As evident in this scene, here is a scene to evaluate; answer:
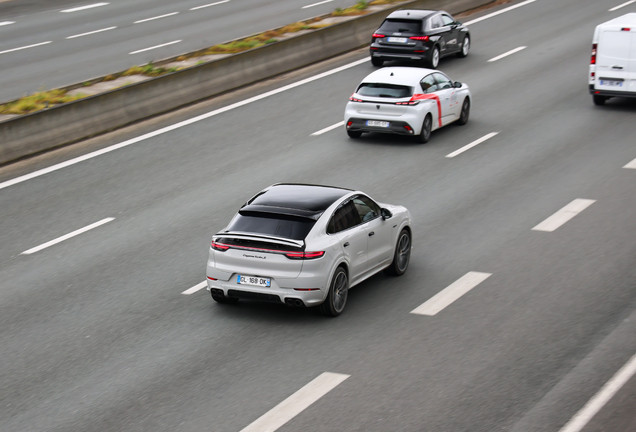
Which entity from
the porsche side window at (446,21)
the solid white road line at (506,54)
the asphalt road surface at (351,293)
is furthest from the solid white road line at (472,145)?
the porsche side window at (446,21)

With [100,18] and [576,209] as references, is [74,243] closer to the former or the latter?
[576,209]

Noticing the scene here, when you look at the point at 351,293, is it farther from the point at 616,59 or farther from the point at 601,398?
the point at 616,59

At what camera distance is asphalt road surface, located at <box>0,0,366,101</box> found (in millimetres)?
27562

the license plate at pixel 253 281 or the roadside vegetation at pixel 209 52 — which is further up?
the roadside vegetation at pixel 209 52

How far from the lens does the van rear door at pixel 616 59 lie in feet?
74.5

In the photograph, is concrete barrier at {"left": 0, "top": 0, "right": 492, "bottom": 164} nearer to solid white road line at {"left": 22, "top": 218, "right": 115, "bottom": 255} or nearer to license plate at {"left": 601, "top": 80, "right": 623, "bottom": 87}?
solid white road line at {"left": 22, "top": 218, "right": 115, "bottom": 255}

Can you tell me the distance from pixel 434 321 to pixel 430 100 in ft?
33.6

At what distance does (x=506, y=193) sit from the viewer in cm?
1698

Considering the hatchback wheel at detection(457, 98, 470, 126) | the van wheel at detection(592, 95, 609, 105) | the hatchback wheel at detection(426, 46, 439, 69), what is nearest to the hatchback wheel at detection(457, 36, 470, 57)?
the hatchback wheel at detection(426, 46, 439, 69)

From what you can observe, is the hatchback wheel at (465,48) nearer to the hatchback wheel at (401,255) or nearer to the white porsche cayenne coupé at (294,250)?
the hatchback wheel at (401,255)

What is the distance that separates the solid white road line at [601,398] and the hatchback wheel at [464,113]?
12.7 metres

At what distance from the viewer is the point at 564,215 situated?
15664mm

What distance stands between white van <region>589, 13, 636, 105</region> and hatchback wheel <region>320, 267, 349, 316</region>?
1366 centimetres

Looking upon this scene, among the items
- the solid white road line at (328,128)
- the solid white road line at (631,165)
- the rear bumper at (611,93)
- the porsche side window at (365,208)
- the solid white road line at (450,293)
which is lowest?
the solid white road line at (631,165)
